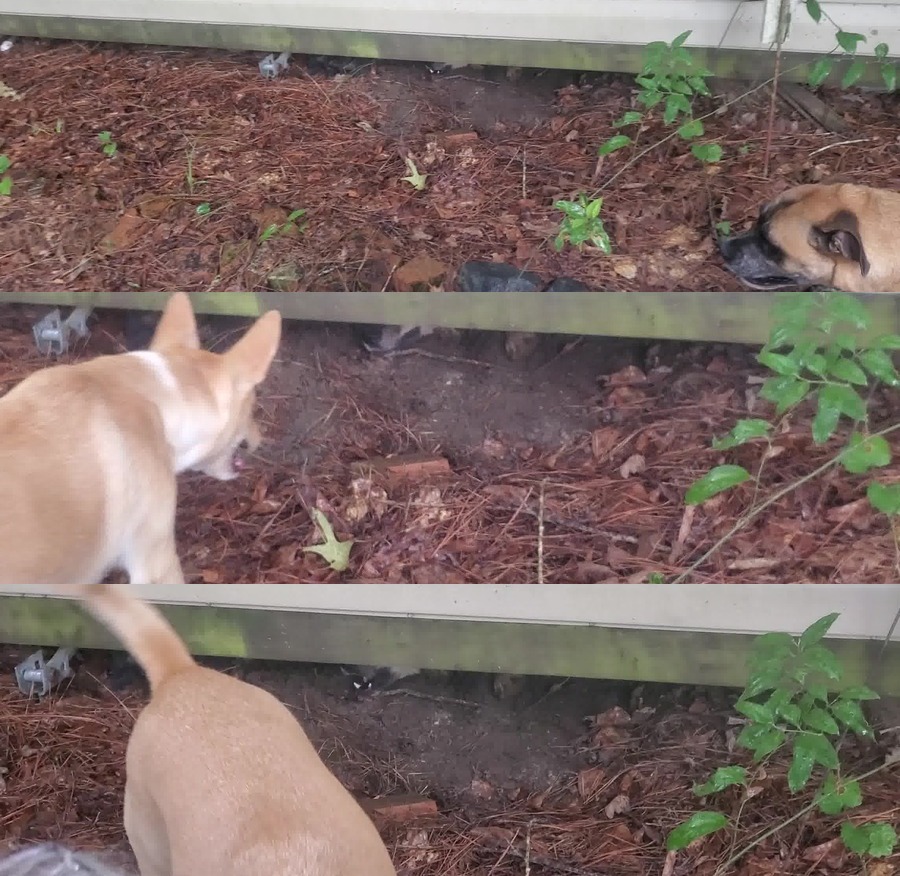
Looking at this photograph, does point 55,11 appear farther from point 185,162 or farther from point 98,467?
point 98,467

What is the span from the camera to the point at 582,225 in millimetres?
1597

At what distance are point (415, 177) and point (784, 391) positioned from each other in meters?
0.96

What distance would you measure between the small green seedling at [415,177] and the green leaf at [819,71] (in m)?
0.87

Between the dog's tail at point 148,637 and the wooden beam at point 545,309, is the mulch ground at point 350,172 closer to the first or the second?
the wooden beam at point 545,309

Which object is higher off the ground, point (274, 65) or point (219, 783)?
point (274, 65)

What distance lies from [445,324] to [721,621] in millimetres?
612

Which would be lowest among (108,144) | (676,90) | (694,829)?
(694,829)

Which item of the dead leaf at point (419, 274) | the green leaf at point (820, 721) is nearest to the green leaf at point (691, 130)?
the dead leaf at point (419, 274)

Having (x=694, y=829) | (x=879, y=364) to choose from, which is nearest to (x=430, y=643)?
(x=694, y=829)

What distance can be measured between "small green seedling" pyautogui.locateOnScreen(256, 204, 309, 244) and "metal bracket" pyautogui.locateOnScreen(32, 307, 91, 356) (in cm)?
43

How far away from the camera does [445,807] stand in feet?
3.34

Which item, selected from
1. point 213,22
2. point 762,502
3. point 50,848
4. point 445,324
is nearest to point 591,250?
point 445,324

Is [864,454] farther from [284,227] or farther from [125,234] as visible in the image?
[125,234]

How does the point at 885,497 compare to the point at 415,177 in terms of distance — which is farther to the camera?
the point at 415,177
